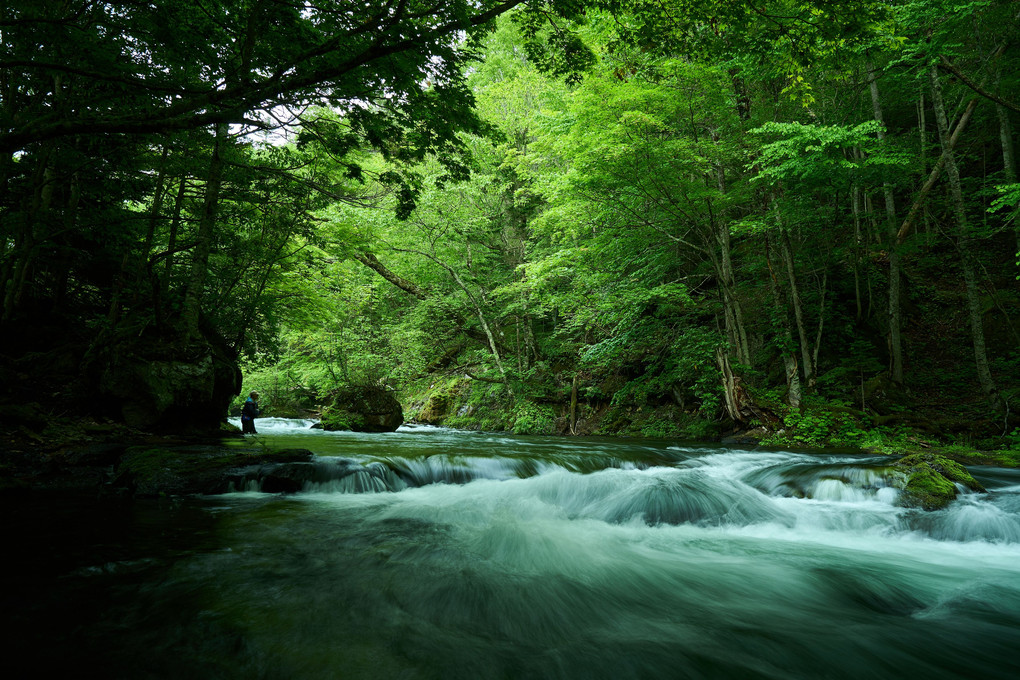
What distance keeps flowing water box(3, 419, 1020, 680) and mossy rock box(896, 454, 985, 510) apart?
0.16m

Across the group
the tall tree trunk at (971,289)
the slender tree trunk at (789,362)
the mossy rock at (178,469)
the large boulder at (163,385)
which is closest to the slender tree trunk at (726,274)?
the slender tree trunk at (789,362)

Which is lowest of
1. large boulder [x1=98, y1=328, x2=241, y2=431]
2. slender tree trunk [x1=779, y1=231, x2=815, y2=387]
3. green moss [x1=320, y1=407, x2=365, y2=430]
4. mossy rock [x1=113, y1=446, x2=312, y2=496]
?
green moss [x1=320, y1=407, x2=365, y2=430]

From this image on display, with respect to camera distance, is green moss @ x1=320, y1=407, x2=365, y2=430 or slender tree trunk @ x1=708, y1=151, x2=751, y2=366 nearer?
slender tree trunk @ x1=708, y1=151, x2=751, y2=366

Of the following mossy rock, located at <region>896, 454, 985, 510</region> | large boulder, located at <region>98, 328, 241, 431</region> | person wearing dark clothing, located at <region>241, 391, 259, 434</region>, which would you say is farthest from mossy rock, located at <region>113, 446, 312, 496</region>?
mossy rock, located at <region>896, 454, 985, 510</region>

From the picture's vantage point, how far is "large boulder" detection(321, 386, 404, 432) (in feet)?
44.2

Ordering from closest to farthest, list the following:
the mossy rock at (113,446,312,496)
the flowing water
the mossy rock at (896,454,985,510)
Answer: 1. the flowing water
2. the mossy rock at (896,454,985,510)
3. the mossy rock at (113,446,312,496)

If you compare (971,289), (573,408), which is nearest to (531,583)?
(971,289)

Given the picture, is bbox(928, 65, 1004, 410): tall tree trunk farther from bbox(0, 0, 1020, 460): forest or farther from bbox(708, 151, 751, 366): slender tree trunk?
bbox(708, 151, 751, 366): slender tree trunk

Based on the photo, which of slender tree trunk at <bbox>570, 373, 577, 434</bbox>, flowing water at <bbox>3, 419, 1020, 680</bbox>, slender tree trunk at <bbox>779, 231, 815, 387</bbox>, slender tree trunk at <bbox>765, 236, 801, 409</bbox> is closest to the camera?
flowing water at <bbox>3, 419, 1020, 680</bbox>

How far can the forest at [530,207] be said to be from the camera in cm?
463

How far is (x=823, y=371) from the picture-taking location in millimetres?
11633

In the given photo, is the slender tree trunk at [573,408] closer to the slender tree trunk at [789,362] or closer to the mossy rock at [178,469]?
the slender tree trunk at [789,362]

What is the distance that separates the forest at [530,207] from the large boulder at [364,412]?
0.37 m

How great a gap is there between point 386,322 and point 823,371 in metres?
14.0
